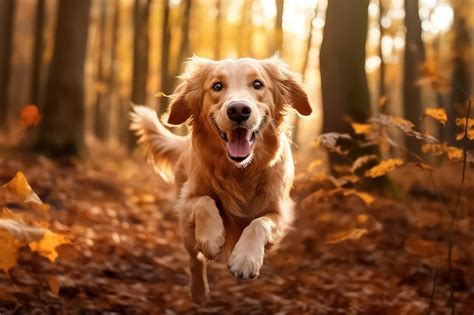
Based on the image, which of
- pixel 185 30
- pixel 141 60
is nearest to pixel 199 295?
pixel 141 60

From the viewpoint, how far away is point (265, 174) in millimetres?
4504

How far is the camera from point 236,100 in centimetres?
385

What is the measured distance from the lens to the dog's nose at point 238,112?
149 inches

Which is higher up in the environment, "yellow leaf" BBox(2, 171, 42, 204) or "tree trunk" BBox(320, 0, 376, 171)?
"tree trunk" BBox(320, 0, 376, 171)

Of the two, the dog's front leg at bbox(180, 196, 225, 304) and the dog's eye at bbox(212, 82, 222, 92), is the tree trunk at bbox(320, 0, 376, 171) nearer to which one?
the dog's front leg at bbox(180, 196, 225, 304)

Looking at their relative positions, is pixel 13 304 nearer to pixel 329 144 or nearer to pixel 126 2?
pixel 329 144

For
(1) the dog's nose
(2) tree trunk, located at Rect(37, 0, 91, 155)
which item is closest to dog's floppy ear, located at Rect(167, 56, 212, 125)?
(1) the dog's nose

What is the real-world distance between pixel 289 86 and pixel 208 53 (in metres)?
20.7

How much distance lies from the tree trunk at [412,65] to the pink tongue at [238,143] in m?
8.54

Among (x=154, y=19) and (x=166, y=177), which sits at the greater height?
(x=154, y=19)

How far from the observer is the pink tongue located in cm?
405

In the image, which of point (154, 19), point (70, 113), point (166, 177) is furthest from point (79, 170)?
point (154, 19)

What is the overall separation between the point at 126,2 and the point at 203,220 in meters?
21.1

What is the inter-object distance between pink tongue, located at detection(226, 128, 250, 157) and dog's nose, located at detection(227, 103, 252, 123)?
0.64ft
